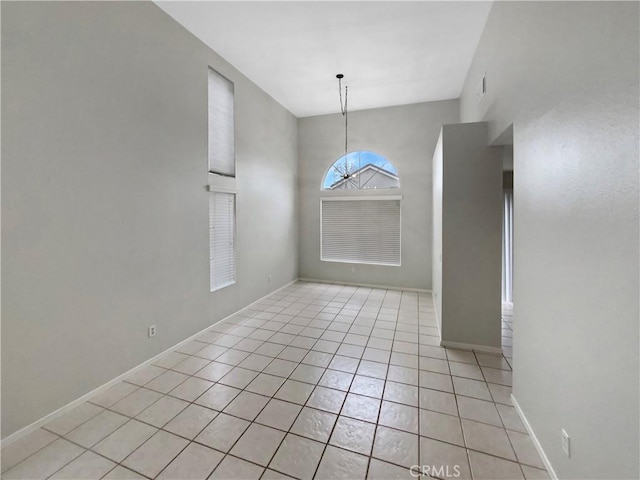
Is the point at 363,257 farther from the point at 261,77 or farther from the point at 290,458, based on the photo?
the point at 290,458

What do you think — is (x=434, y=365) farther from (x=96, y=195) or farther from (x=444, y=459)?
(x=96, y=195)

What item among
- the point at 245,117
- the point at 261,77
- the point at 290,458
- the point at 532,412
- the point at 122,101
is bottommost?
the point at 290,458

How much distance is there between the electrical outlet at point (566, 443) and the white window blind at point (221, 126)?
4.05 meters

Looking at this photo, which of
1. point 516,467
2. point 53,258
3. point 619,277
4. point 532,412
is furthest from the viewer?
point 53,258

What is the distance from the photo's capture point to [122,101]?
2500 mm

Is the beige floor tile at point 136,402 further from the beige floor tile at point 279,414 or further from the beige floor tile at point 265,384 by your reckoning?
the beige floor tile at point 279,414

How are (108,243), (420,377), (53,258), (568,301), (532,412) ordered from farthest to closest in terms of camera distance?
1. (420,377)
2. (108,243)
3. (53,258)
4. (532,412)
5. (568,301)

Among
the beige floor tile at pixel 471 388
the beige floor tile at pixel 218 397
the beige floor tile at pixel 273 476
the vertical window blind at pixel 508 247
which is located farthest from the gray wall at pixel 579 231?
the vertical window blind at pixel 508 247

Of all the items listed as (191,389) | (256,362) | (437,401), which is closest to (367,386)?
(437,401)

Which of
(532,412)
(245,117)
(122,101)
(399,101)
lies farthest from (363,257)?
(122,101)

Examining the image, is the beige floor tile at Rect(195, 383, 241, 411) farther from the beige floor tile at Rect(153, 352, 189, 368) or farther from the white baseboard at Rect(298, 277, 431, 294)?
the white baseboard at Rect(298, 277, 431, 294)

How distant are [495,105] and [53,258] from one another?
395cm

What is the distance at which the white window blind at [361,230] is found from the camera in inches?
226

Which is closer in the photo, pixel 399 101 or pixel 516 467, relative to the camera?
pixel 516 467
